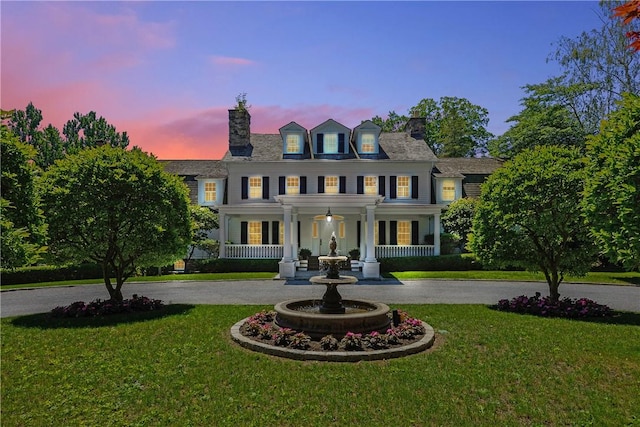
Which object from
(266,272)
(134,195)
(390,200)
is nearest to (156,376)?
(134,195)

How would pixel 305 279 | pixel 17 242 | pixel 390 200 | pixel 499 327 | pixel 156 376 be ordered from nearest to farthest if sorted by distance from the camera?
pixel 156 376 < pixel 17 242 < pixel 499 327 < pixel 305 279 < pixel 390 200

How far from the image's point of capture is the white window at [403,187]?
30344 mm

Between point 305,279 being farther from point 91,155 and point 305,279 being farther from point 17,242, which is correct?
point 17,242

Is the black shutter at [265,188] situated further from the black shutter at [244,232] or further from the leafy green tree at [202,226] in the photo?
the leafy green tree at [202,226]

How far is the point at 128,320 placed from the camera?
12.4 metres

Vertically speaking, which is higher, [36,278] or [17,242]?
[17,242]

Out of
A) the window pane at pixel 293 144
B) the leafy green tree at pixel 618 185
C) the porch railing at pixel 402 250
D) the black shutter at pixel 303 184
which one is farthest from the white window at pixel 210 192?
the leafy green tree at pixel 618 185

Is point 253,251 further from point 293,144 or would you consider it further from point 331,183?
point 293,144

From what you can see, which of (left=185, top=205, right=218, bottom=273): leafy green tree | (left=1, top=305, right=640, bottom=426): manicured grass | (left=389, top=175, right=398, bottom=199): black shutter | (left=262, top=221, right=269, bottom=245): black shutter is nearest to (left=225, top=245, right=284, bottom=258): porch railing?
(left=185, top=205, right=218, bottom=273): leafy green tree

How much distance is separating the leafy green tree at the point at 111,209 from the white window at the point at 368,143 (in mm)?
18630

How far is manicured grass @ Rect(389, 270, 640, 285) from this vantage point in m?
22.6

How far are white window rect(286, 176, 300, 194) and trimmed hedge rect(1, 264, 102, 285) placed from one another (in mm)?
14004

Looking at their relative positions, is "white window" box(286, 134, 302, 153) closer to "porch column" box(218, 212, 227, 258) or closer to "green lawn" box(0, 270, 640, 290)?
"porch column" box(218, 212, 227, 258)

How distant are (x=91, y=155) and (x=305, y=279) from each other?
13.1 meters
